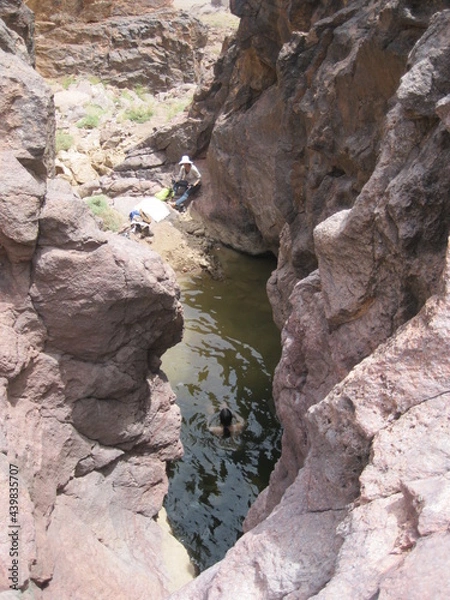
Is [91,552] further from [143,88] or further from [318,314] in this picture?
[143,88]

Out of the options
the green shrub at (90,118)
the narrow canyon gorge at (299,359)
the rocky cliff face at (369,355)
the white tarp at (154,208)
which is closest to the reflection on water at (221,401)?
the narrow canyon gorge at (299,359)

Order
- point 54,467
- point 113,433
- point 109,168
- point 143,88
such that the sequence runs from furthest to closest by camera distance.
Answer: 1. point 143,88
2. point 109,168
3. point 113,433
4. point 54,467

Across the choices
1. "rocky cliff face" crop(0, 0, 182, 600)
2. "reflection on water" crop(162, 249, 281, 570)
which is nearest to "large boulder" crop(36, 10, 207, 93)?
"reflection on water" crop(162, 249, 281, 570)

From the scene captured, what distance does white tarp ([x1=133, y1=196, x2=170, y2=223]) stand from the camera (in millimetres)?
15664

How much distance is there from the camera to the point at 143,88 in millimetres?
24203

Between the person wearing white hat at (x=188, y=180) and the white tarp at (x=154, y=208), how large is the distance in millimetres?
513

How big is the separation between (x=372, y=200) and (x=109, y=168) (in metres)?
14.7

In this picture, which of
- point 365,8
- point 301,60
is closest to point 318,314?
point 365,8

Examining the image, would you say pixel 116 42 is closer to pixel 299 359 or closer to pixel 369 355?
pixel 299 359

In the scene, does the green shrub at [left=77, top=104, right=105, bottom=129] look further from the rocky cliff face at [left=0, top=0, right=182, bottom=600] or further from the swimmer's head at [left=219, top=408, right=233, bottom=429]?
the swimmer's head at [left=219, top=408, right=233, bottom=429]

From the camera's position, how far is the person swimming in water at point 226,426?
8.95 m

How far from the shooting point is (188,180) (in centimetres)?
1653

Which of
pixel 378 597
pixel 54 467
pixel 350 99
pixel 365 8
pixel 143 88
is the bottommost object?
pixel 378 597

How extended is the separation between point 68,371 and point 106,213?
30.5 ft
